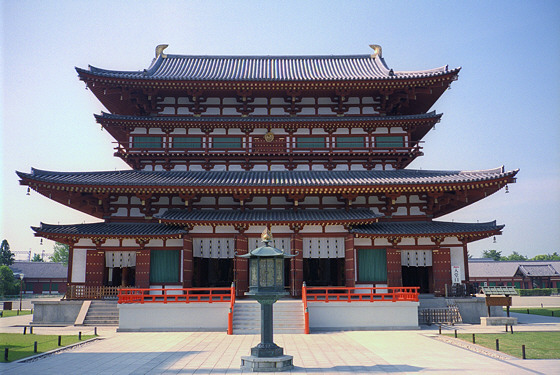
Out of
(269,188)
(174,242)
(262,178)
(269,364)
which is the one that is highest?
(262,178)

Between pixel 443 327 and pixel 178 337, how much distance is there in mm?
14101

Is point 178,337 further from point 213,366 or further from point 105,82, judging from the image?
point 105,82

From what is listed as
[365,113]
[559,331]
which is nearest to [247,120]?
[365,113]

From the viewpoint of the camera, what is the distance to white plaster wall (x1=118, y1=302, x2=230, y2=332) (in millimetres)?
23297

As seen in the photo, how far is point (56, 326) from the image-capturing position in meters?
24.9

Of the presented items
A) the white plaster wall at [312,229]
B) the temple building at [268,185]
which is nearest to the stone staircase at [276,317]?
the temple building at [268,185]

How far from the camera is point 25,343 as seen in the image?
18781 mm

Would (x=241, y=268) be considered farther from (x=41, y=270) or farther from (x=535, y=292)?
(x=41, y=270)

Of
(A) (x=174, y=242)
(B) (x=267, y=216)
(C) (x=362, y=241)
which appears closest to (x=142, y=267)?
(A) (x=174, y=242)

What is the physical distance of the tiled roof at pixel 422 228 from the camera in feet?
86.0

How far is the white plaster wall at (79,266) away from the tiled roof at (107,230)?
176 cm

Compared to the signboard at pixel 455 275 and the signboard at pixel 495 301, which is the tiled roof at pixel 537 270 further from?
the signboard at pixel 495 301

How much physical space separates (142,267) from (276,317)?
9.01 metres

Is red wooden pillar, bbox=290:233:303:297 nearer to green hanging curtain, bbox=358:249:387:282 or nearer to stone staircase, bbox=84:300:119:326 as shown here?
green hanging curtain, bbox=358:249:387:282
